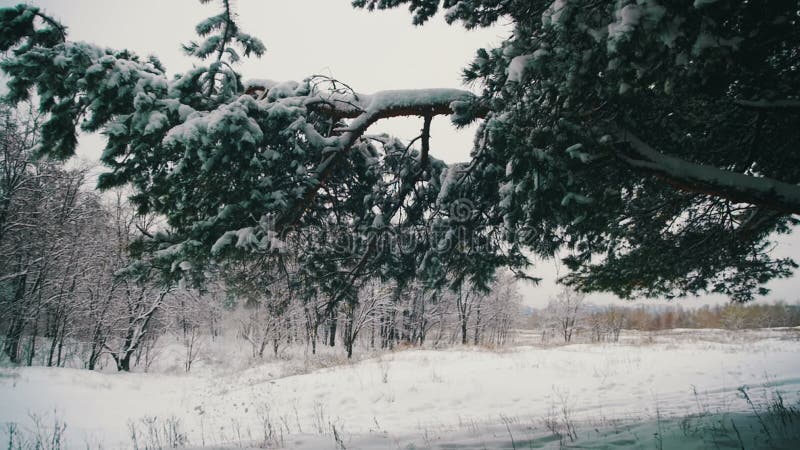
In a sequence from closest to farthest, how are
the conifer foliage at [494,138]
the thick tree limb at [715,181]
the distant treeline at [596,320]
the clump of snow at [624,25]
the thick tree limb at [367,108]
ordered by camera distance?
the clump of snow at [624,25] → the conifer foliage at [494,138] → the thick tree limb at [715,181] → the thick tree limb at [367,108] → the distant treeline at [596,320]

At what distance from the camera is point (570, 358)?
1374cm

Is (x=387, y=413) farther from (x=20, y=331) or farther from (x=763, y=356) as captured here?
(x=20, y=331)

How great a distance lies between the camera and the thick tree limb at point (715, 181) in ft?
8.45

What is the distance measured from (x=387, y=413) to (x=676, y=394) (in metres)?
6.97

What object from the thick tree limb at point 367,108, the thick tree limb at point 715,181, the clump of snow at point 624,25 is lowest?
the thick tree limb at point 715,181

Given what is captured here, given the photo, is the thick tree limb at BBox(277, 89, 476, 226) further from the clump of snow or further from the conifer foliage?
the clump of snow

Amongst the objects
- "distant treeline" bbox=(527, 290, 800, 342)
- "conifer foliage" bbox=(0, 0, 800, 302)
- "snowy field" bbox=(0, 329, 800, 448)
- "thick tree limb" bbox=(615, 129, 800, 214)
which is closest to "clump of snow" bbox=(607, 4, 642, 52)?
"conifer foliage" bbox=(0, 0, 800, 302)

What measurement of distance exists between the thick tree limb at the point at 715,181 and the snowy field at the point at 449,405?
244 cm

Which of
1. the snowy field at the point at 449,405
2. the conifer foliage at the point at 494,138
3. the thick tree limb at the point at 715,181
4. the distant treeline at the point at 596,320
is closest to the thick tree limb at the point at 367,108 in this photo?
the conifer foliage at the point at 494,138

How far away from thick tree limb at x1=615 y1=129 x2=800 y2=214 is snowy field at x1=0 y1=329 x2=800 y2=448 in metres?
2.44

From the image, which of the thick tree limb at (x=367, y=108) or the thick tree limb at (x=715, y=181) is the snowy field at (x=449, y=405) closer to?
the thick tree limb at (x=715, y=181)

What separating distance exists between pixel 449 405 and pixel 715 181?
801 cm

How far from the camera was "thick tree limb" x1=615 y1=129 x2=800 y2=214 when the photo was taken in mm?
2576

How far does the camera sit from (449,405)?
893 cm
